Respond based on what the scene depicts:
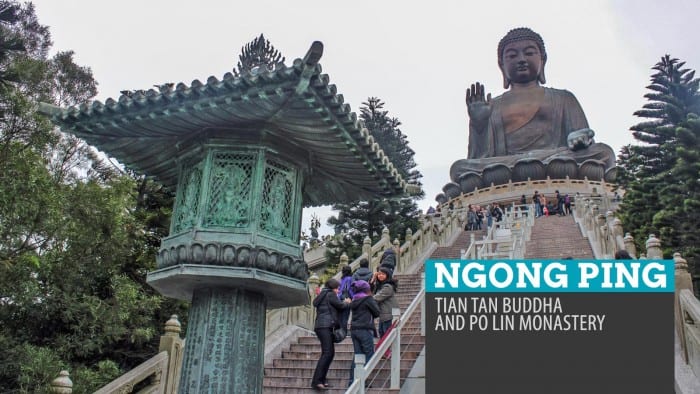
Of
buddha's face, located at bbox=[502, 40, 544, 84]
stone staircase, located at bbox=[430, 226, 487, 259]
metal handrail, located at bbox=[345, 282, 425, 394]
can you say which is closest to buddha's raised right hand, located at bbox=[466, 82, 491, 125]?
buddha's face, located at bbox=[502, 40, 544, 84]

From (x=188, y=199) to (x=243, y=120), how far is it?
30.6 inches

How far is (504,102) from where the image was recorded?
34.3 meters

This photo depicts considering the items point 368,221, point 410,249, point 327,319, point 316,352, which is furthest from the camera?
point 368,221

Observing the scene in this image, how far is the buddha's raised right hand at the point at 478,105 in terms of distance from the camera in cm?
3316

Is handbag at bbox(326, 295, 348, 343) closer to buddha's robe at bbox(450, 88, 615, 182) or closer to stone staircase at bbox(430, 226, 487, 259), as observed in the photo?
stone staircase at bbox(430, 226, 487, 259)

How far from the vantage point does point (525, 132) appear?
3341 centimetres

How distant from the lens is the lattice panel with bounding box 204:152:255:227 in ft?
15.8

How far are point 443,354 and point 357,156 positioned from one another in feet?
5.59

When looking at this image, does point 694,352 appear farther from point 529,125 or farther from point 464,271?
point 529,125

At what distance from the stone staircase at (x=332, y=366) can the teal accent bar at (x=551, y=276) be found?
98 cm

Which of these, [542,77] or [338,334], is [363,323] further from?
[542,77]

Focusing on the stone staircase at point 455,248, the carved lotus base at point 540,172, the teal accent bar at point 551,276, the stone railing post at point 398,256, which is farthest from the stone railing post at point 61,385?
the carved lotus base at point 540,172

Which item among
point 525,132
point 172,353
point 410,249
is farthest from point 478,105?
point 172,353

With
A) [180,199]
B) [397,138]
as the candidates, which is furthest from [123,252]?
[397,138]
